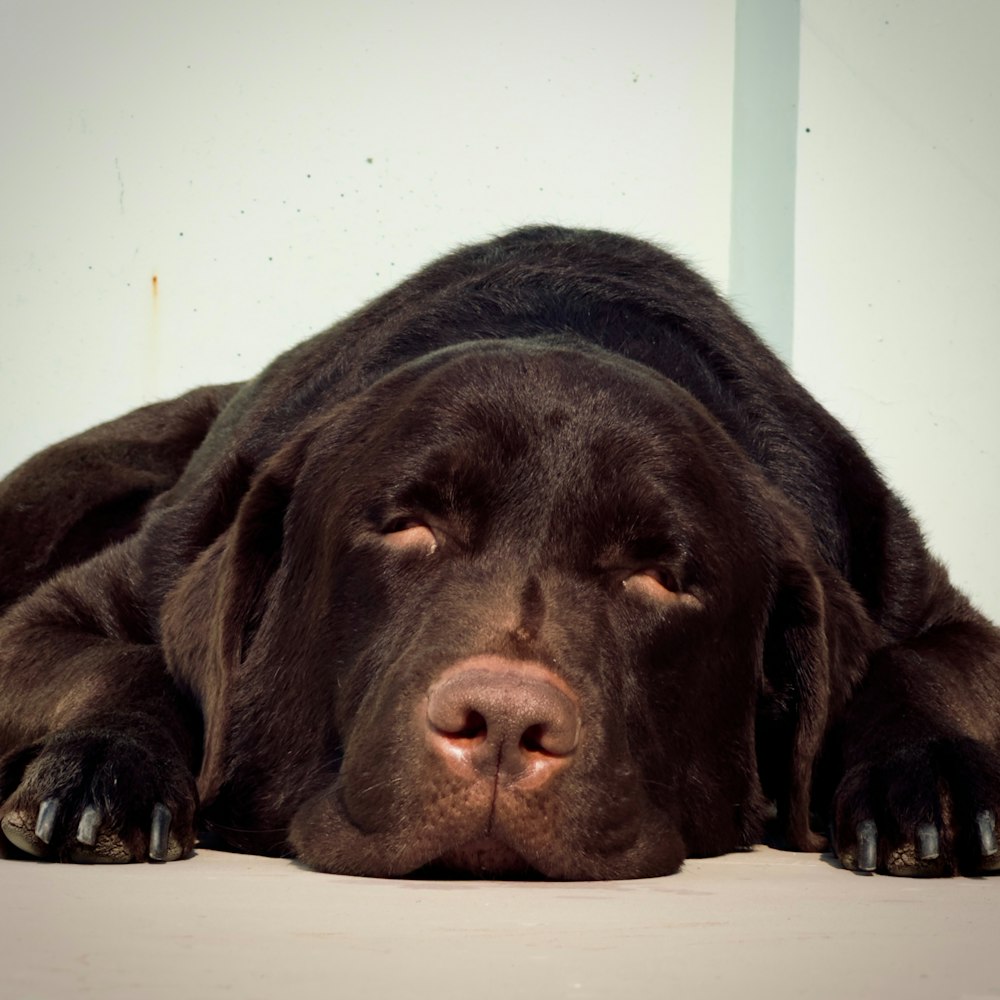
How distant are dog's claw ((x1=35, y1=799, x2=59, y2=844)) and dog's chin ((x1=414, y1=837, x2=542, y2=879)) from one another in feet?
2.27

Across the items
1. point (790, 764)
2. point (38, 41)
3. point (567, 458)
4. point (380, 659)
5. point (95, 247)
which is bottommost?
point (790, 764)

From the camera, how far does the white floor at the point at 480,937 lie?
5.34 ft

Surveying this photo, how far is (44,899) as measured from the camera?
2.16m

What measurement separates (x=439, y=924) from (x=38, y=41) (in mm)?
5539

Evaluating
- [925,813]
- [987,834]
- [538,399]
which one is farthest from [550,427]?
[987,834]

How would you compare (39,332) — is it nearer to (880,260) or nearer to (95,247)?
(95,247)

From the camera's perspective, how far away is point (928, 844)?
281 cm

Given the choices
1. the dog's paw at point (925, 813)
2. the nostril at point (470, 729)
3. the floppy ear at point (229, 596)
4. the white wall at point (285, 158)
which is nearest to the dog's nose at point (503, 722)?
the nostril at point (470, 729)

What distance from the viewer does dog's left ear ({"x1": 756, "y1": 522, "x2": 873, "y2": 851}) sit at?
330 cm

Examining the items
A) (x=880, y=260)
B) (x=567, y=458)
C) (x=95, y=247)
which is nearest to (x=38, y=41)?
(x=95, y=247)

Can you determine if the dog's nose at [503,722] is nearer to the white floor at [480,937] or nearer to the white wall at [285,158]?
the white floor at [480,937]

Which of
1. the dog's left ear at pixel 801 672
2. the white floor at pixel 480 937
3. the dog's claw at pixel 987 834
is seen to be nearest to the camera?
the white floor at pixel 480 937

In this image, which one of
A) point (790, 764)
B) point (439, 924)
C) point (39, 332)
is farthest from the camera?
point (39, 332)

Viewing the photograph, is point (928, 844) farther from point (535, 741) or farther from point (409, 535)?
point (409, 535)
